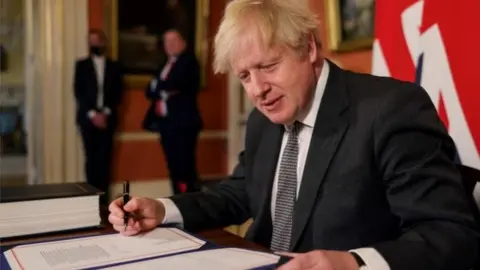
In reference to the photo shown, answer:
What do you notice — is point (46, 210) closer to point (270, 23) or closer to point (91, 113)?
point (270, 23)

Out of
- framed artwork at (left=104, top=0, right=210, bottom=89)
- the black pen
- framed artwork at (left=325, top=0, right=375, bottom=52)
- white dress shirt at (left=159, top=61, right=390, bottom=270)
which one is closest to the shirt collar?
white dress shirt at (left=159, top=61, right=390, bottom=270)

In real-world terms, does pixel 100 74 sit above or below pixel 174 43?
below

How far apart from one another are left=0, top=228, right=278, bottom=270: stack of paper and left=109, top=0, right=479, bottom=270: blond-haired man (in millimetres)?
69

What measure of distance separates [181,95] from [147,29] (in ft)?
3.50

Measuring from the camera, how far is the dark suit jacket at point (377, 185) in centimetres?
88

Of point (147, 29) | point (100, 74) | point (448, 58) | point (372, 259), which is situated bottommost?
point (372, 259)

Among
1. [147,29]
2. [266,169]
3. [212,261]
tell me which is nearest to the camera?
[212,261]

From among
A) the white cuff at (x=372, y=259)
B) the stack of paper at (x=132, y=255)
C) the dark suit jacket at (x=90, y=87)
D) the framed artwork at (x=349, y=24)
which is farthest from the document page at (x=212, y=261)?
the dark suit jacket at (x=90, y=87)

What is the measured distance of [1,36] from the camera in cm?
667

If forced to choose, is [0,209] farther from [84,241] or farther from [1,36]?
[1,36]

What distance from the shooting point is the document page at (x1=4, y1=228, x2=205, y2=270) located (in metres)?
0.90

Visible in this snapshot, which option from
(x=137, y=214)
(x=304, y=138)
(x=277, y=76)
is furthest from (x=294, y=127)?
(x=137, y=214)

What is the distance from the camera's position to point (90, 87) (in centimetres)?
443

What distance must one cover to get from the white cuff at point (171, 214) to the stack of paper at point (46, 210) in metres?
0.15
